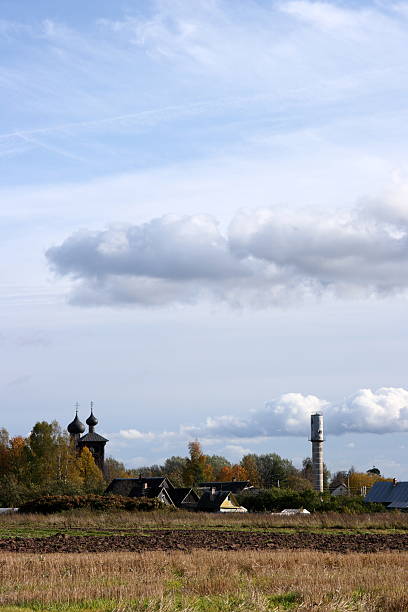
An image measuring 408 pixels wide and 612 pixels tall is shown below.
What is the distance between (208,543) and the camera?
38.8 metres

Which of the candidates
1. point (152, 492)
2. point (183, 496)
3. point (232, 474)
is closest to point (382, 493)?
point (183, 496)

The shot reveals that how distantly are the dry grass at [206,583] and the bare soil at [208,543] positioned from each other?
6082 millimetres

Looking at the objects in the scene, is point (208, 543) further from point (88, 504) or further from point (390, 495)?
point (390, 495)

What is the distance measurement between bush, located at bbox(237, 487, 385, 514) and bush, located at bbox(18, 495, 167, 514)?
14012 mm

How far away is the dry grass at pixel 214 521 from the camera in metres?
56.4

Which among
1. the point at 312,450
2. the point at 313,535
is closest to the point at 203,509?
the point at 312,450

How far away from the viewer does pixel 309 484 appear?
151375 mm

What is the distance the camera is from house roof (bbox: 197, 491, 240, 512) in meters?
102

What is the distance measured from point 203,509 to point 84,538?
64400mm

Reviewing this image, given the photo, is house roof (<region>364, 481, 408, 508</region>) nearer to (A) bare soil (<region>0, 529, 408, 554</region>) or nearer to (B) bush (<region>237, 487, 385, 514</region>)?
(B) bush (<region>237, 487, 385, 514</region>)

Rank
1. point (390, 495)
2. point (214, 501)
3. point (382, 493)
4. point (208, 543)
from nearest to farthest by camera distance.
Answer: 1. point (208, 543)
2. point (390, 495)
3. point (382, 493)
4. point (214, 501)

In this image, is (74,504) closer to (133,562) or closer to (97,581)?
(133,562)

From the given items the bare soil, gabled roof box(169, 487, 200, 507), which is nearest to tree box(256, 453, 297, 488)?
gabled roof box(169, 487, 200, 507)

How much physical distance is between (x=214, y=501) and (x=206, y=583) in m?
85.0
